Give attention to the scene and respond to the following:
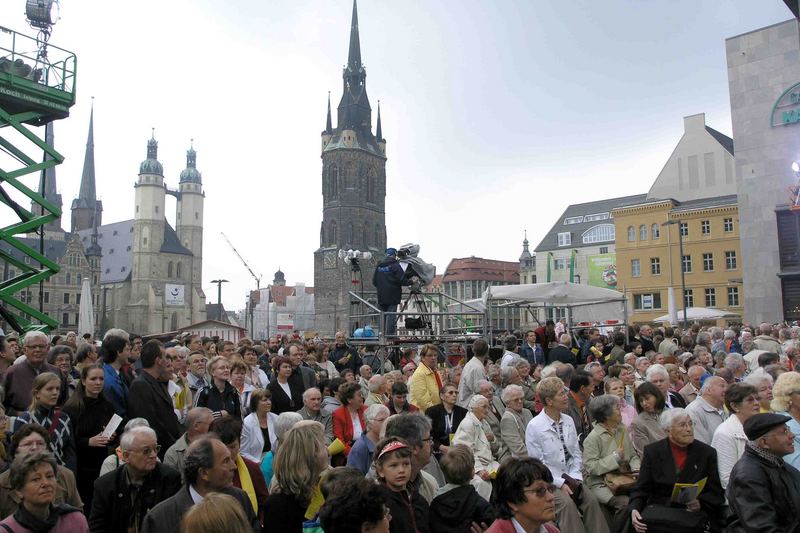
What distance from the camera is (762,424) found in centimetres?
423

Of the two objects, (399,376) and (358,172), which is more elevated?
(358,172)

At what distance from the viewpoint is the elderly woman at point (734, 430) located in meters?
5.30

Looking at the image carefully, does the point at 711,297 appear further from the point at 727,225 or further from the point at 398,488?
the point at 398,488

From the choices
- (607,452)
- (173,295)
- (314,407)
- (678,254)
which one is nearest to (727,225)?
(678,254)

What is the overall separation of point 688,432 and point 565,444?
1284 millimetres

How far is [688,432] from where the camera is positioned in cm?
514

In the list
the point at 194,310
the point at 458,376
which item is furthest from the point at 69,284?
the point at 458,376

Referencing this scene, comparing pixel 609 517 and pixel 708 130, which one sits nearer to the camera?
pixel 609 517

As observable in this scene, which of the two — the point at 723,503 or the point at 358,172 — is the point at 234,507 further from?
the point at 358,172

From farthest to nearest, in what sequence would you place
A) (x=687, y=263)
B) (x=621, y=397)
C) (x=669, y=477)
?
(x=687, y=263)
(x=621, y=397)
(x=669, y=477)

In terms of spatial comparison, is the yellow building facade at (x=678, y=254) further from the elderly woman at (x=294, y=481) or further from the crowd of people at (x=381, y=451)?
the elderly woman at (x=294, y=481)

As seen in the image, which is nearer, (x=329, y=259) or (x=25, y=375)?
(x=25, y=375)

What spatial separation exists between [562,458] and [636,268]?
4852 centimetres

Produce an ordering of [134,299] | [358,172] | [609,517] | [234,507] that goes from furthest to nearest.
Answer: [134,299] < [358,172] < [609,517] < [234,507]
